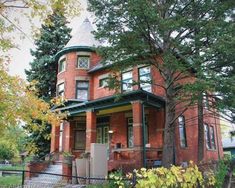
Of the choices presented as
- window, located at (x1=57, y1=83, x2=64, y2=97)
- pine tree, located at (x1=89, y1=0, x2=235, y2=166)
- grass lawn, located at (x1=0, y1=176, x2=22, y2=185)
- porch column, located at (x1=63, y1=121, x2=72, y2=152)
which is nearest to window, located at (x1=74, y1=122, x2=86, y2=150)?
porch column, located at (x1=63, y1=121, x2=72, y2=152)

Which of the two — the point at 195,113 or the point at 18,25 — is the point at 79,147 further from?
the point at 18,25

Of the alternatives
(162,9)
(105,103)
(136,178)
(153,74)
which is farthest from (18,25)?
(153,74)

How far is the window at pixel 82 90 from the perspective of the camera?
2358 centimetres

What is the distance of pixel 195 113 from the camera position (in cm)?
2166

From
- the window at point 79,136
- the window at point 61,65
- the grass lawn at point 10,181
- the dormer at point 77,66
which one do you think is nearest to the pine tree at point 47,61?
the window at point 61,65

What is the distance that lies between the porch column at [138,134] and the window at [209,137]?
31.3ft

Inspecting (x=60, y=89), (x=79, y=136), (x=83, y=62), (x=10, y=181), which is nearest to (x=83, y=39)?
(x=83, y=62)

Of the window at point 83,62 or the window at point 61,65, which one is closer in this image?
the window at point 83,62

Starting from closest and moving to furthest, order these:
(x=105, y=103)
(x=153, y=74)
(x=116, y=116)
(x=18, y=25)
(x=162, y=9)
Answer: (x=18, y=25)
(x=162, y=9)
(x=105, y=103)
(x=153, y=74)
(x=116, y=116)

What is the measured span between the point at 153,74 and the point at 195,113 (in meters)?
5.22

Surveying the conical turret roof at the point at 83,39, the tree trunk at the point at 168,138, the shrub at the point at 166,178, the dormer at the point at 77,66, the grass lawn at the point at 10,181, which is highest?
the conical turret roof at the point at 83,39

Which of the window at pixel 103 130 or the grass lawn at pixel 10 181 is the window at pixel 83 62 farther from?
the grass lawn at pixel 10 181

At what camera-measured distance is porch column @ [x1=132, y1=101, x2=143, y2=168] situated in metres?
15.1

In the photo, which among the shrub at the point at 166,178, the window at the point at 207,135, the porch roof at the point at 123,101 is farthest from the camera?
the window at the point at 207,135
